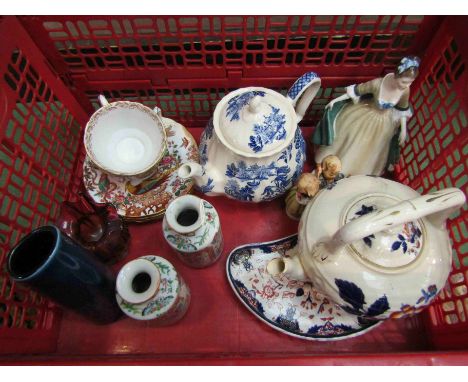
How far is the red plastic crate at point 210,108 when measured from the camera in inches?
25.8

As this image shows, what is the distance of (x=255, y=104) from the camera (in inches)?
21.6

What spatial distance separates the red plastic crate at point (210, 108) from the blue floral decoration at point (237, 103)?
0.54 ft

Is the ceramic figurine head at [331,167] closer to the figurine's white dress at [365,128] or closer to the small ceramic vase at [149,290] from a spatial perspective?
the figurine's white dress at [365,128]

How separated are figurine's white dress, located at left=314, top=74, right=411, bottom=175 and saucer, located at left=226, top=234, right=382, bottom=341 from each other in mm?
208

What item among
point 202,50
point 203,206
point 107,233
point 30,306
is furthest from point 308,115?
point 30,306

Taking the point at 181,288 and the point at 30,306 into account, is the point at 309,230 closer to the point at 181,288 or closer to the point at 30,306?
the point at 181,288

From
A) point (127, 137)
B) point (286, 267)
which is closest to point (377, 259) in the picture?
point (286, 267)

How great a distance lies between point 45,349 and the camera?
688 mm

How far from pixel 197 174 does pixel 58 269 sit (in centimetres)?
26

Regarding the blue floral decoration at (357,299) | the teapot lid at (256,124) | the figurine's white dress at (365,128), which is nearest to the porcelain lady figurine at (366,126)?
the figurine's white dress at (365,128)

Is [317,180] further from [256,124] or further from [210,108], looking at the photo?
[210,108]

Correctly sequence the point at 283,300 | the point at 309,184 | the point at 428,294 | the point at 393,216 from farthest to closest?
the point at 283,300 < the point at 309,184 < the point at 428,294 < the point at 393,216

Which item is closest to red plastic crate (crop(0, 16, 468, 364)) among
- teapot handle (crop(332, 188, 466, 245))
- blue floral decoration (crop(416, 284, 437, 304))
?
blue floral decoration (crop(416, 284, 437, 304))

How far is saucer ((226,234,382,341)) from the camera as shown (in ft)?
2.28
